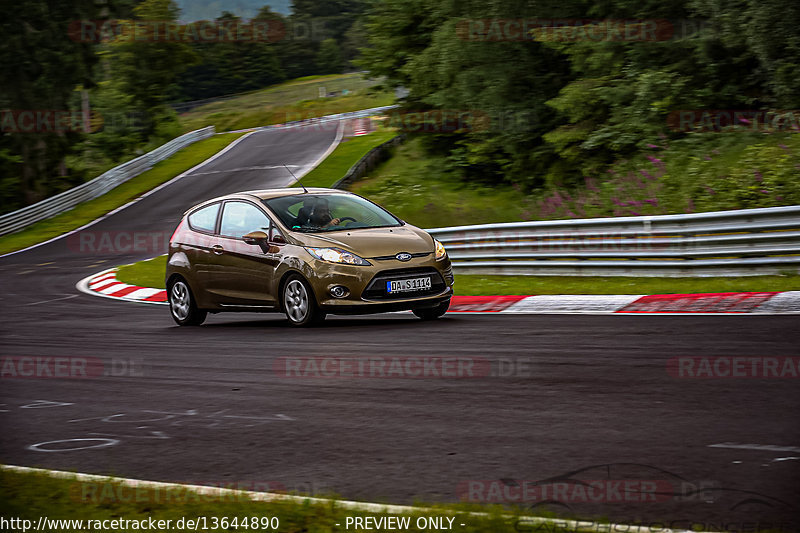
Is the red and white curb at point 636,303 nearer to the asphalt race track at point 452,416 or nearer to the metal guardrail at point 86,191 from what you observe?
the asphalt race track at point 452,416

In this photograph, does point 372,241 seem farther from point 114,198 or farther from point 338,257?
point 114,198

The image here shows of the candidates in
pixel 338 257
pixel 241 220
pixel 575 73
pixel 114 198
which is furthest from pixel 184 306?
pixel 114 198

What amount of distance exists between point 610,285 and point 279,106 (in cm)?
6355

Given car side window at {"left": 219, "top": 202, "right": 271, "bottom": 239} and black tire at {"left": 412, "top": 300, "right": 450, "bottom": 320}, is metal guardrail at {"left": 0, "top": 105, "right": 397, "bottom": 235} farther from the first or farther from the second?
black tire at {"left": 412, "top": 300, "right": 450, "bottom": 320}

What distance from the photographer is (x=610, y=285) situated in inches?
528

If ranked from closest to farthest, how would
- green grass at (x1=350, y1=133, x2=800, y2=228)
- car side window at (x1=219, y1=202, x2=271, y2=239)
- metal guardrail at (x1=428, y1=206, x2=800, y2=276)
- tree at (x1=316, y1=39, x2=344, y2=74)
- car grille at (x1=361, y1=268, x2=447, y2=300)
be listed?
1. car grille at (x1=361, y1=268, x2=447, y2=300)
2. car side window at (x1=219, y1=202, x2=271, y2=239)
3. metal guardrail at (x1=428, y1=206, x2=800, y2=276)
4. green grass at (x1=350, y1=133, x2=800, y2=228)
5. tree at (x1=316, y1=39, x2=344, y2=74)

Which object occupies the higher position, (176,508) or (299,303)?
(176,508)

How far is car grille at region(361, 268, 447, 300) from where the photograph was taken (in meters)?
10.6

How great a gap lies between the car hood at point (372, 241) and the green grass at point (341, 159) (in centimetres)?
2441

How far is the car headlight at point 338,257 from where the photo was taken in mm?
10664

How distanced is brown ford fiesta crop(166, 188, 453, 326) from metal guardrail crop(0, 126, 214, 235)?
2595 cm

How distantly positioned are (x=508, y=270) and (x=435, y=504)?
39.5 feet

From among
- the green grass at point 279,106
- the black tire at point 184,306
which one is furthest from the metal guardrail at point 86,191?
the black tire at point 184,306

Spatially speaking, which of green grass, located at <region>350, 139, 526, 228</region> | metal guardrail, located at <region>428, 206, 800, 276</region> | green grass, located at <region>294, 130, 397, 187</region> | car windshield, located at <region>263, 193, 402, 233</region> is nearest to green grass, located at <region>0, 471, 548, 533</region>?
car windshield, located at <region>263, 193, 402, 233</region>
